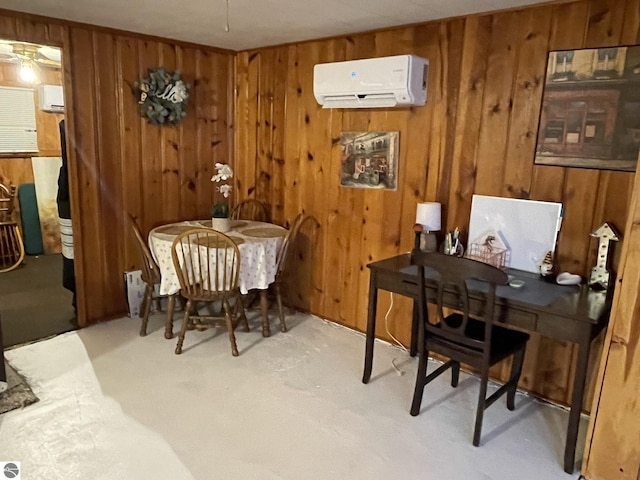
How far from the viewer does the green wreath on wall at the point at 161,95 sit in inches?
145

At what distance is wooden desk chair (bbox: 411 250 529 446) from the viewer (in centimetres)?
227

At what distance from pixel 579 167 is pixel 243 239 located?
2.08m

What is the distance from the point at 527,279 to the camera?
8.65ft

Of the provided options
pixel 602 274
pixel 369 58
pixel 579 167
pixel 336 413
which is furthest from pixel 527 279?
pixel 369 58

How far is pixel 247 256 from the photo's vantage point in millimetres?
3322

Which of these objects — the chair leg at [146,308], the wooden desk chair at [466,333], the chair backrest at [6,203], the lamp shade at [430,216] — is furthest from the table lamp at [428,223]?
the chair backrest at [6,203]

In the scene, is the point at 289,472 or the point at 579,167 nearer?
the point at 289,472

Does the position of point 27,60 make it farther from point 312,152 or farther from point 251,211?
point 312,152

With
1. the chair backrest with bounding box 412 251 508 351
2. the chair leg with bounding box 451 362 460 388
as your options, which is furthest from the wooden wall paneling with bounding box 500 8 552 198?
the chair leg with bounding box 451 362 460 388

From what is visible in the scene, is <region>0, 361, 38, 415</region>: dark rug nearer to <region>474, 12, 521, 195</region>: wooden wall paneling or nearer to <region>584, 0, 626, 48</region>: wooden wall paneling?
<region>474, 12, 521, 195</region>: wooden wall paneling

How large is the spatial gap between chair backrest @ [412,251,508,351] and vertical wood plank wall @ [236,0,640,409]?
653 millimetres

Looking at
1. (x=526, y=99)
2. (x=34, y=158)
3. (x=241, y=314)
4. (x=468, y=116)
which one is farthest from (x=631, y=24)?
(x=34, y=158)

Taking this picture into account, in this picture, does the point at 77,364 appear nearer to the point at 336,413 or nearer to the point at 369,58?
the point at 336,413

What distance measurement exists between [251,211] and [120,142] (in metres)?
1.20
